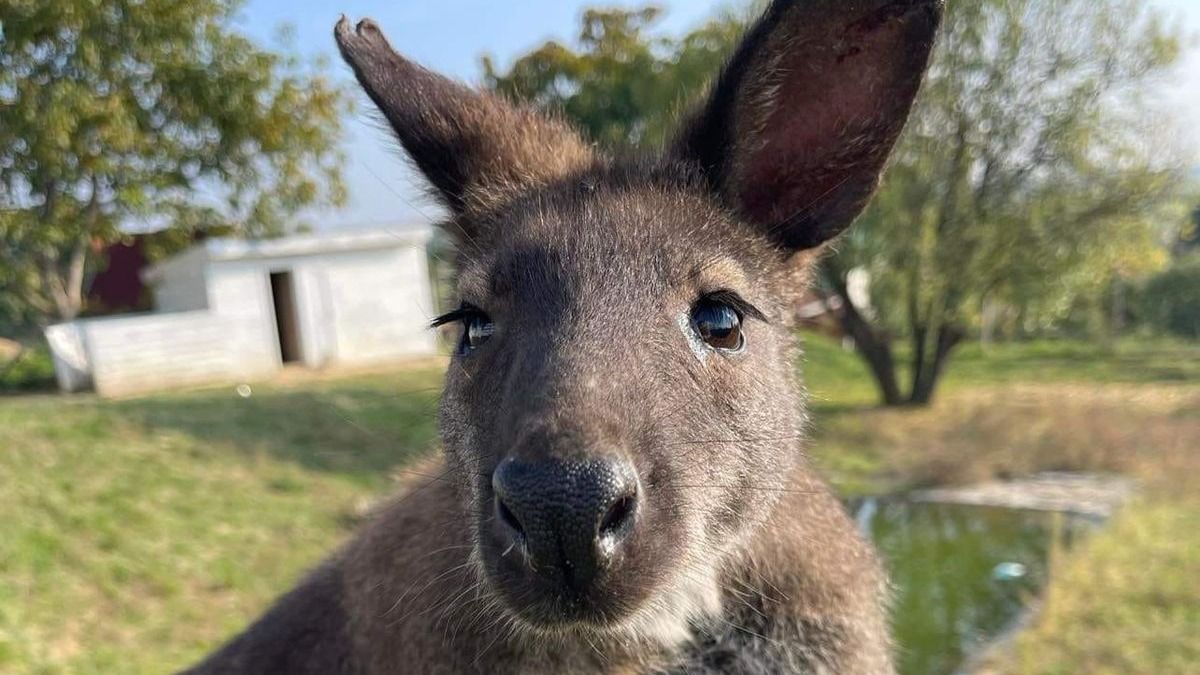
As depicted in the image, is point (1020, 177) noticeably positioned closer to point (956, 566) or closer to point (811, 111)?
point (956, 566)

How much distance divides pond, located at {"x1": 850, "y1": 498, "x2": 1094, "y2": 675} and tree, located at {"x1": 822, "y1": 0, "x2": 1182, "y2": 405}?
6823 mm

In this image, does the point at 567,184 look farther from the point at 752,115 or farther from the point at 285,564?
the point at 285,564

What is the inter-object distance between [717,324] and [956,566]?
24.0 feet

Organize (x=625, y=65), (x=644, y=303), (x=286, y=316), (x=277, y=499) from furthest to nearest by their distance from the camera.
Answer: (x=286, y=316), (x=625, y=65), (x=277, y=499), (x=644, y=303)

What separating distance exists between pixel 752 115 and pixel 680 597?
51.0 inches

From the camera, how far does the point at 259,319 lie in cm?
2077

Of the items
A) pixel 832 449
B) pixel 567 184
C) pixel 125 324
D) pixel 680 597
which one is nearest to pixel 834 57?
pixel 567 184

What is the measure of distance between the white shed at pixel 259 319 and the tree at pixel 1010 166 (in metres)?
9.32

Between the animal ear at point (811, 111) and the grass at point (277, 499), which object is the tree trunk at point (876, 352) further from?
the animal ear at point (811, 111)

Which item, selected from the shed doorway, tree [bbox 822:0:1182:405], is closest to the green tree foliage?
tree [bbox 822:0:1182:405]

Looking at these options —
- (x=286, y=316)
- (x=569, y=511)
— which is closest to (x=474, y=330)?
(x=569, y=511)

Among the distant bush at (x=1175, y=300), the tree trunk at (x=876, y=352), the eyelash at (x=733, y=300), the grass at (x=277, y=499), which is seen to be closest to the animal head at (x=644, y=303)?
the eyelash at (x=733, y=300)

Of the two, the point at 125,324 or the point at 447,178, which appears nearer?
the point at 447,178

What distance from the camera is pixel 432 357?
72.3 ft
